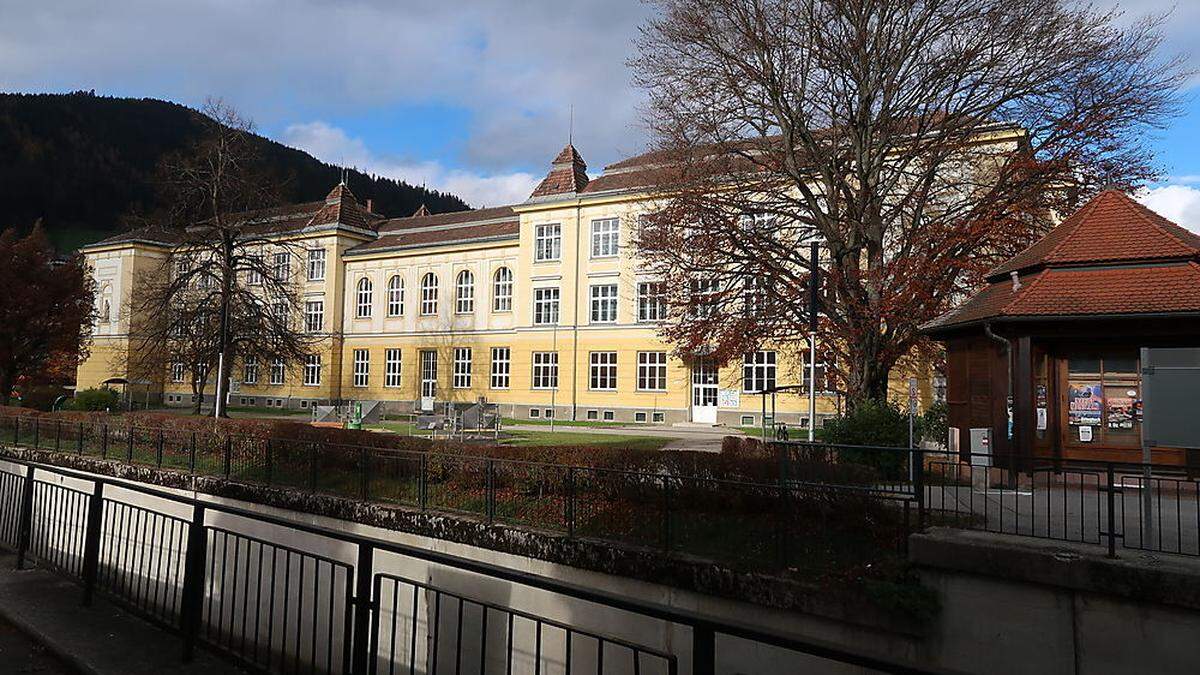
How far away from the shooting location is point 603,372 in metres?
41.6

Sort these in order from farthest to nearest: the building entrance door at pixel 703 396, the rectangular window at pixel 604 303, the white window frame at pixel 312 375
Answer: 1. the white window frame at pixel 312 375
2. the rectangular window at pixel 604 303
3. the building entrance door at pixel 703 396

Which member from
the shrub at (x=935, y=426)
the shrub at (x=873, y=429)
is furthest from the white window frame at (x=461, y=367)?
the shrub at (x=873, y=429)

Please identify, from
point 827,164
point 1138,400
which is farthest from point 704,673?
point 827,164

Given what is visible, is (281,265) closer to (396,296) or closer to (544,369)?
(544,369)

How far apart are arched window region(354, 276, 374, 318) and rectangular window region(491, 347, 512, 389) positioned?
11622 millimetres

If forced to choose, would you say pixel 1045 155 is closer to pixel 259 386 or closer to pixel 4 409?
pixel 4 409

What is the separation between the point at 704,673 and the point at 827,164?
19990 millimetres

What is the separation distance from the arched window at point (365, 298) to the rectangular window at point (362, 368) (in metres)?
2.72

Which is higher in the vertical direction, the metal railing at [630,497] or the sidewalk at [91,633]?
the metal railing at [630,497]

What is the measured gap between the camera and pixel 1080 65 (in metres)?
19.0

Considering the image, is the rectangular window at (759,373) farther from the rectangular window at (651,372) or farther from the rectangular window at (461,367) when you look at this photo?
the rectangular window at (461,367)

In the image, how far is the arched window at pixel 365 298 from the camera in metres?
52.5

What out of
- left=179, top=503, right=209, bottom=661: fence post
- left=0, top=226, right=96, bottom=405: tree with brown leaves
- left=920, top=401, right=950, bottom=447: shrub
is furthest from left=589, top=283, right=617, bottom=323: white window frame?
left=179, top=503, right=209, bottom=661: fence post

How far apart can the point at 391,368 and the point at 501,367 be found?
30.5 ft
